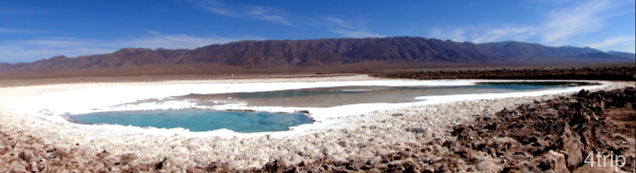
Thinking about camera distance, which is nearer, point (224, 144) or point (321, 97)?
point (224, 144)

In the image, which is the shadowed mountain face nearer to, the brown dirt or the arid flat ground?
the arid flat ground

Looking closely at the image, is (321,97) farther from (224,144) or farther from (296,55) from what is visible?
(296,55)

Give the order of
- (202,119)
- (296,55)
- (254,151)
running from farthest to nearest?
(296,55)
(202,119)
(254,151)

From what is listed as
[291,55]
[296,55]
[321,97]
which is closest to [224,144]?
[321,97]

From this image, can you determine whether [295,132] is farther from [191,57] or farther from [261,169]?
[191,57]

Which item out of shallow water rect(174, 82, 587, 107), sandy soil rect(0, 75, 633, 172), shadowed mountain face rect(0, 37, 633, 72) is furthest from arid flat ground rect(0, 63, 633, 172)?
shadowed mountain face rect(0, 37, 633, 72)

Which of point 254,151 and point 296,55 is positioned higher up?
point 296,55
